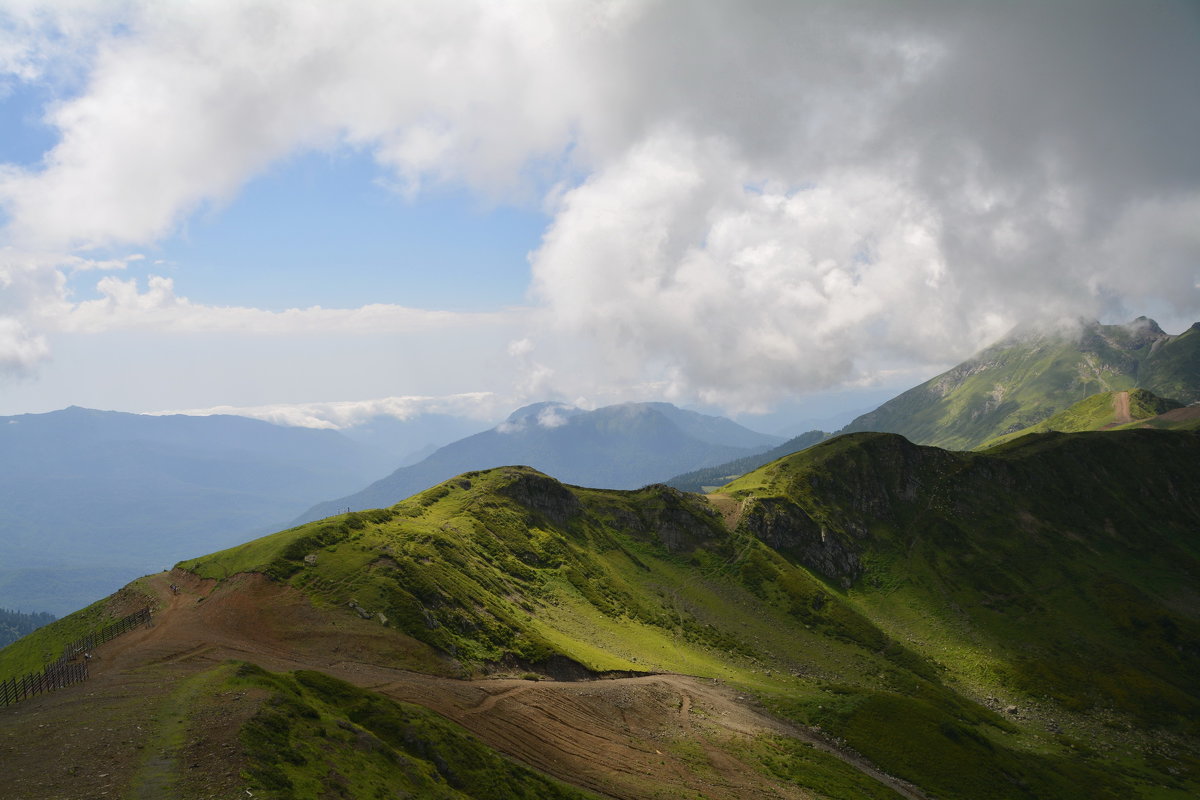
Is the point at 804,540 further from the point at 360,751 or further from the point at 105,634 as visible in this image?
the point at 105,634

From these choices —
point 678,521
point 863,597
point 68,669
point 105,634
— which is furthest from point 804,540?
point 68,669

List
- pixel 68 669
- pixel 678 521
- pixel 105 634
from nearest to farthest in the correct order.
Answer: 1. pixel 68 669
2. pixel 105 634
3. pixel 678 521

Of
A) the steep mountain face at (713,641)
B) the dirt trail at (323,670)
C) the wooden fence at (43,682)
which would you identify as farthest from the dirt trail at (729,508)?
the wooden fence at (43,682)

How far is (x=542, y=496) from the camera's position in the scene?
152m

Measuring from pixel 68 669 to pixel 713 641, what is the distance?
9827 centimetres

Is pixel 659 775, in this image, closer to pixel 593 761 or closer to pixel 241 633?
pixel 593 761

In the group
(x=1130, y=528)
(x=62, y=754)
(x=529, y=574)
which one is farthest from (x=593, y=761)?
(x=1130, y=528)

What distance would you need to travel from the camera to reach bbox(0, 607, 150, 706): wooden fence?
53.8 meters

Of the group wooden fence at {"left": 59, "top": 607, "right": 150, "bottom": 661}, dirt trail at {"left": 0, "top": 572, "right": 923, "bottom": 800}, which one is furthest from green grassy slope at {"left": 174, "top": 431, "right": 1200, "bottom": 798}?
wooden fence at {"left": 59, "top": 607, "right": 150, "bottom": 661}

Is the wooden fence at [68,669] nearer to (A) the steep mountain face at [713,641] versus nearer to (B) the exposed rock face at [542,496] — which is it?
(A) the steep mountain face at [713,641]

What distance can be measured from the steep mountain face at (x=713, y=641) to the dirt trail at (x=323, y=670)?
372 millimetres

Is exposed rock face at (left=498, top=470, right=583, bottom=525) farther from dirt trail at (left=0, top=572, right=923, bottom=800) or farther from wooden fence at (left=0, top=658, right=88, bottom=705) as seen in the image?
wooden fence at (left=0, top=658, right=88, bottom=705)

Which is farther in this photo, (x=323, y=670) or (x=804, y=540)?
(x=804, y=540)

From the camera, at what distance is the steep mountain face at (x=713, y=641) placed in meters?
57.7
